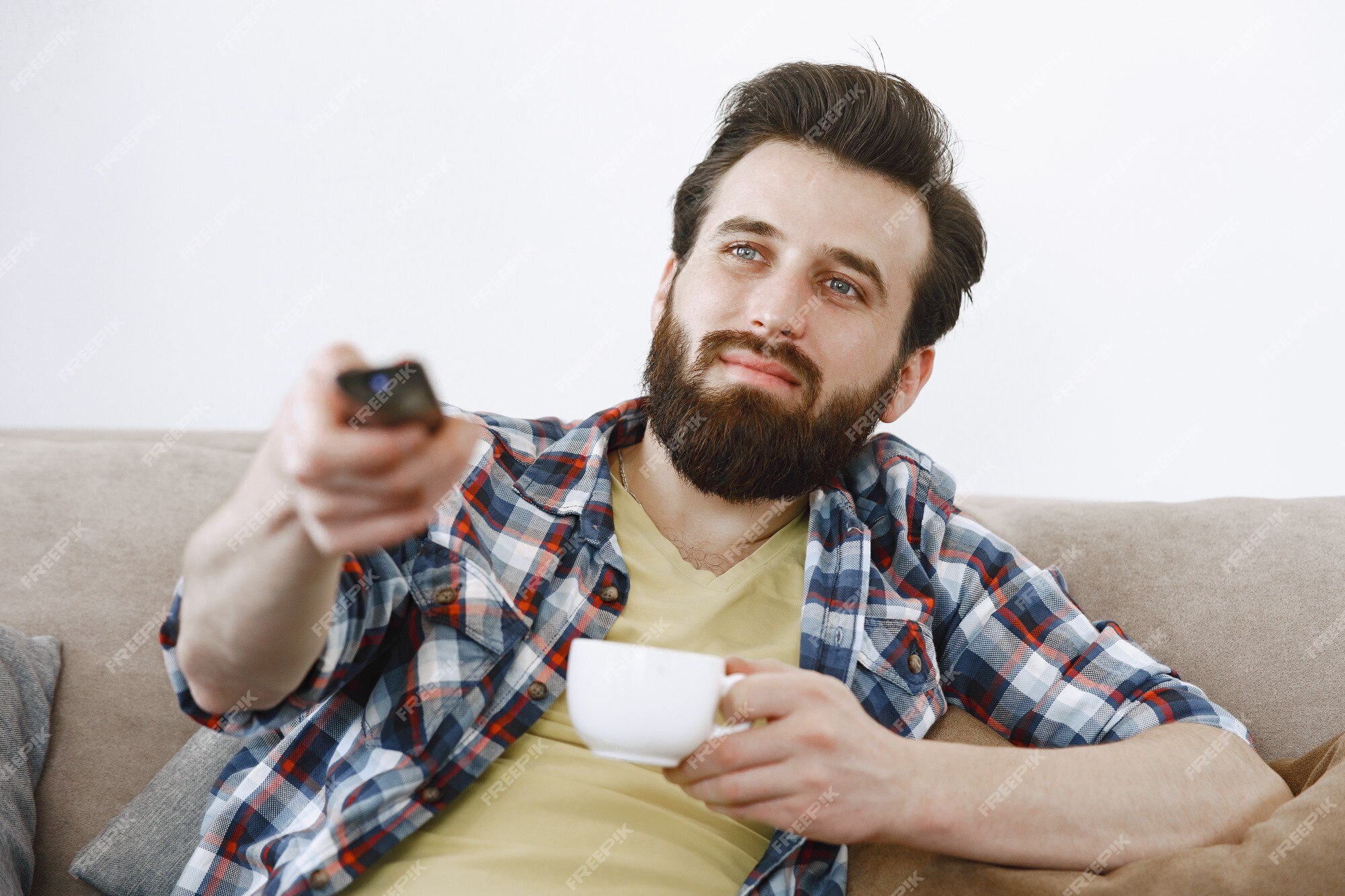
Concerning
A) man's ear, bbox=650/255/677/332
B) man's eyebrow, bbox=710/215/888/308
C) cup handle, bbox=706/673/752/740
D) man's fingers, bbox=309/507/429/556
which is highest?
man's eyebrow, bbox=710/215/888/308

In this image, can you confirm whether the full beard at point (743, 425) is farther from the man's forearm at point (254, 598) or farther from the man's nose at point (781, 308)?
the man's forearm at point (254, 598)

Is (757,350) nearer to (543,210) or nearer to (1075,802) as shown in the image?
(1075,802)

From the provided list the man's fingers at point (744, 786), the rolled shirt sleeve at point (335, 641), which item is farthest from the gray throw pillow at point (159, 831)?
the man's fingers at point (744, 786)

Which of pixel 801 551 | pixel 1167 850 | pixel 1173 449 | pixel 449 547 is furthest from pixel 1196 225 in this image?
pixel 449 547

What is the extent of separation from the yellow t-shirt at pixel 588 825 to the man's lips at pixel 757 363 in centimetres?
32

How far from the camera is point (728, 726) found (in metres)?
0.81

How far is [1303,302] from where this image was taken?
197 cm

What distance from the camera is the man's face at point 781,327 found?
4.50 feet

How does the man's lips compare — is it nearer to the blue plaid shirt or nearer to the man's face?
the man's face

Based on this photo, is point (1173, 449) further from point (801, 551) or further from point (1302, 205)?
point (801, 551)

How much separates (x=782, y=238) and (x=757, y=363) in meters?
0.19

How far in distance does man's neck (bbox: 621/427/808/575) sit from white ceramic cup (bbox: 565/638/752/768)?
636 millimetres

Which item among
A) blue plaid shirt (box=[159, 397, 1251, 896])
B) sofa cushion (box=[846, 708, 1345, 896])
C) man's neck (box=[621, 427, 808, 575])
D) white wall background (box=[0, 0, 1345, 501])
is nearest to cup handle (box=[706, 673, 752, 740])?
blue plaid shirt (box=[159, 397, 1251, 896])

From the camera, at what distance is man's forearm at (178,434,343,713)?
72cm
